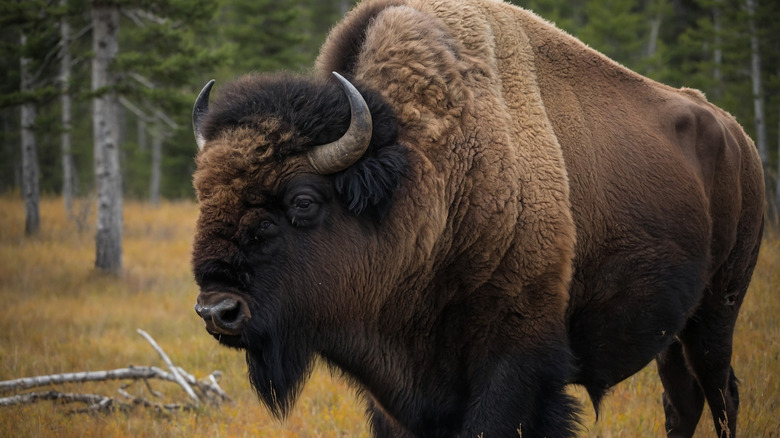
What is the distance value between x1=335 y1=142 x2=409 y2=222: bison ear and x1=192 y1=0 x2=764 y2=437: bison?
0.4 inches

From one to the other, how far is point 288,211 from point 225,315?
1.96ft

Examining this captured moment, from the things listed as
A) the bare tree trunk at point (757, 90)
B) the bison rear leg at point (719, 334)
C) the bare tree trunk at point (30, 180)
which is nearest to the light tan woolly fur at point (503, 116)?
the bison rear leg at point (719, 334)

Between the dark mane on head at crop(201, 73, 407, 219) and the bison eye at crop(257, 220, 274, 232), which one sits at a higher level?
the dark mane on head at crop(201, 73, 407, 219)

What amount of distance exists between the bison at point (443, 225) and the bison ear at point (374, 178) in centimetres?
1

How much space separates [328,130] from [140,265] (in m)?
11.1

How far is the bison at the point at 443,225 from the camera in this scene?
319 centimetres

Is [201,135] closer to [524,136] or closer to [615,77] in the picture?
[524,136]

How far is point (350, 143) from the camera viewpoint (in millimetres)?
3131

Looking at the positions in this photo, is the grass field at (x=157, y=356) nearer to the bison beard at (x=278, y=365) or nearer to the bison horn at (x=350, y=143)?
the bison beard at (x=278, y=365)

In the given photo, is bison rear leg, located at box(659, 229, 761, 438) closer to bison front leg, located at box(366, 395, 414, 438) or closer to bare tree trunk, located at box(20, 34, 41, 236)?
bison front leg, located at box(366, 395, 414, 438)

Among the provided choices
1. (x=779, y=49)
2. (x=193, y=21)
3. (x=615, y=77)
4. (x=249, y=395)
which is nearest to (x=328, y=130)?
(x=615, y=77)

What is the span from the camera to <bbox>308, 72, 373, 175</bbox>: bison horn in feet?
10.2

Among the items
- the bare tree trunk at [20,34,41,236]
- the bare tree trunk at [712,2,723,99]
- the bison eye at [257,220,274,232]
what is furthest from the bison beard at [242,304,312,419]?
the bare tree trunk at [712,2,723,99]

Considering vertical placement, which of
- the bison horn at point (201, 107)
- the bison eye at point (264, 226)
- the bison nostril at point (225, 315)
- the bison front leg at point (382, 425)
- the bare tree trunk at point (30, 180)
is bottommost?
the bare tree trunk at point (30, 180)
